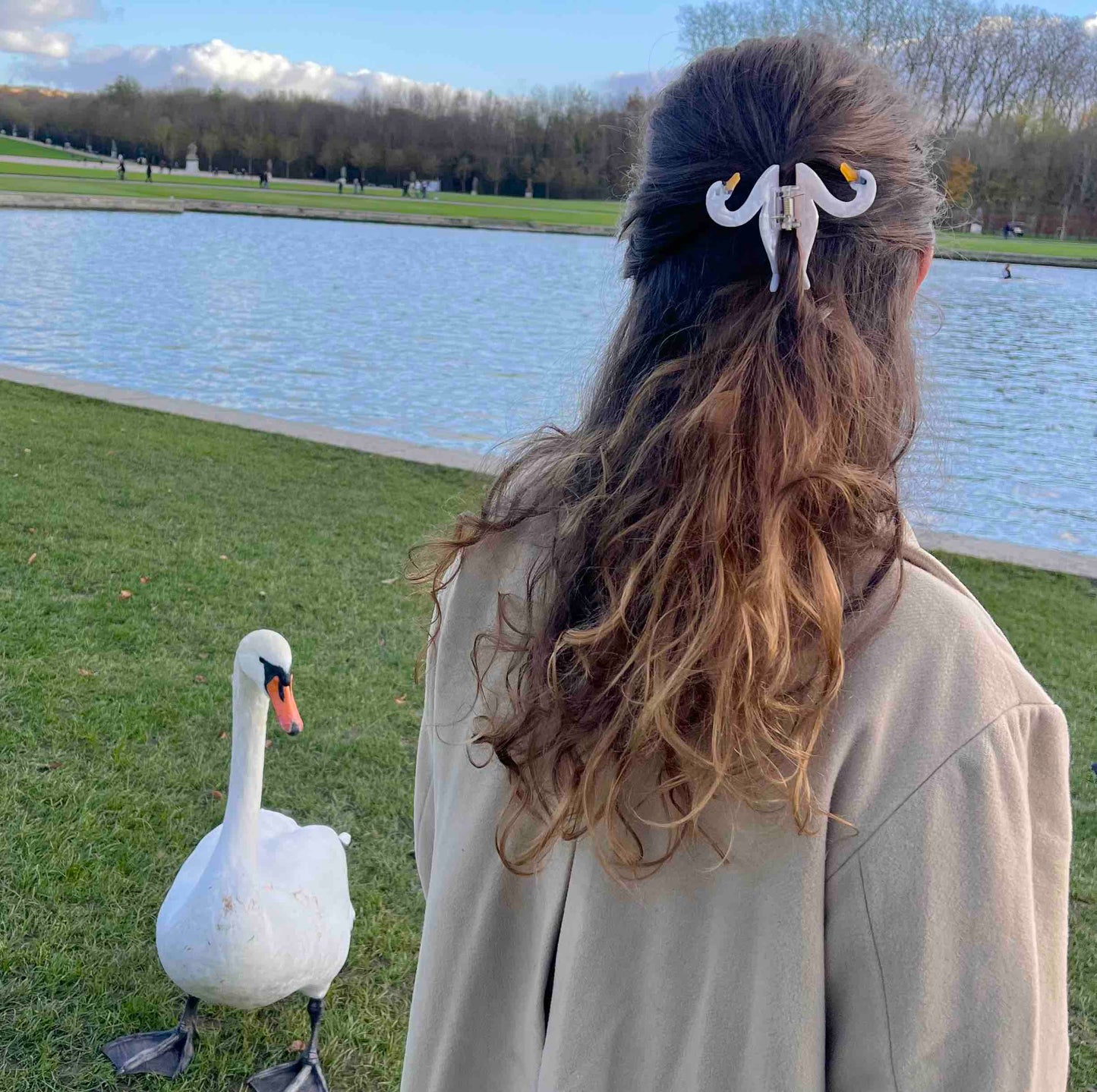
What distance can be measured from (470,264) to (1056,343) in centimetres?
1664

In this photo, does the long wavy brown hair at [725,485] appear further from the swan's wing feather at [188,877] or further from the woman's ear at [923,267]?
the swan's wing feather at [188,877]

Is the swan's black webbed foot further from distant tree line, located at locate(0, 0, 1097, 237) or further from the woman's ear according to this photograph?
distant tree line, located at locate(0, 0, 1097, 237)

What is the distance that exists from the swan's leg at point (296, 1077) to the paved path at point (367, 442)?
12.9 ft

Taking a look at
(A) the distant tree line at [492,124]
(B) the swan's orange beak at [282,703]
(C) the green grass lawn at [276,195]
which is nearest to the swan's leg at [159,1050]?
(B) the swan's orange beak at [282,703]

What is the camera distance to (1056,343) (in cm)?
1959

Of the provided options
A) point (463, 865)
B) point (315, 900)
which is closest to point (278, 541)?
point (315, 900)

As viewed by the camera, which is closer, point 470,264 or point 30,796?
point 30,796

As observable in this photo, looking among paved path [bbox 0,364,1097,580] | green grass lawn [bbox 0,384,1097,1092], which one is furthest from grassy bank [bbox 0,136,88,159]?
green grass lawn [bbox 0,384,1097,1092]

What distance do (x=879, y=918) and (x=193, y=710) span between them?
3.50m

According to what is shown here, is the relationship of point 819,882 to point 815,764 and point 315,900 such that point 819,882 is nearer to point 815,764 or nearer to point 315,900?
point 815,764

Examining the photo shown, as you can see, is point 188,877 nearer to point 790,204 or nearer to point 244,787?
point 244,787

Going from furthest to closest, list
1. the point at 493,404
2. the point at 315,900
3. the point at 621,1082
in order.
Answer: the point at 493,404, the point at 315,900, the point at 621,1082

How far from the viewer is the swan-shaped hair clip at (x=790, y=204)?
924mm

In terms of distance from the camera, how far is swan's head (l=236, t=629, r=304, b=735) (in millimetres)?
2535
